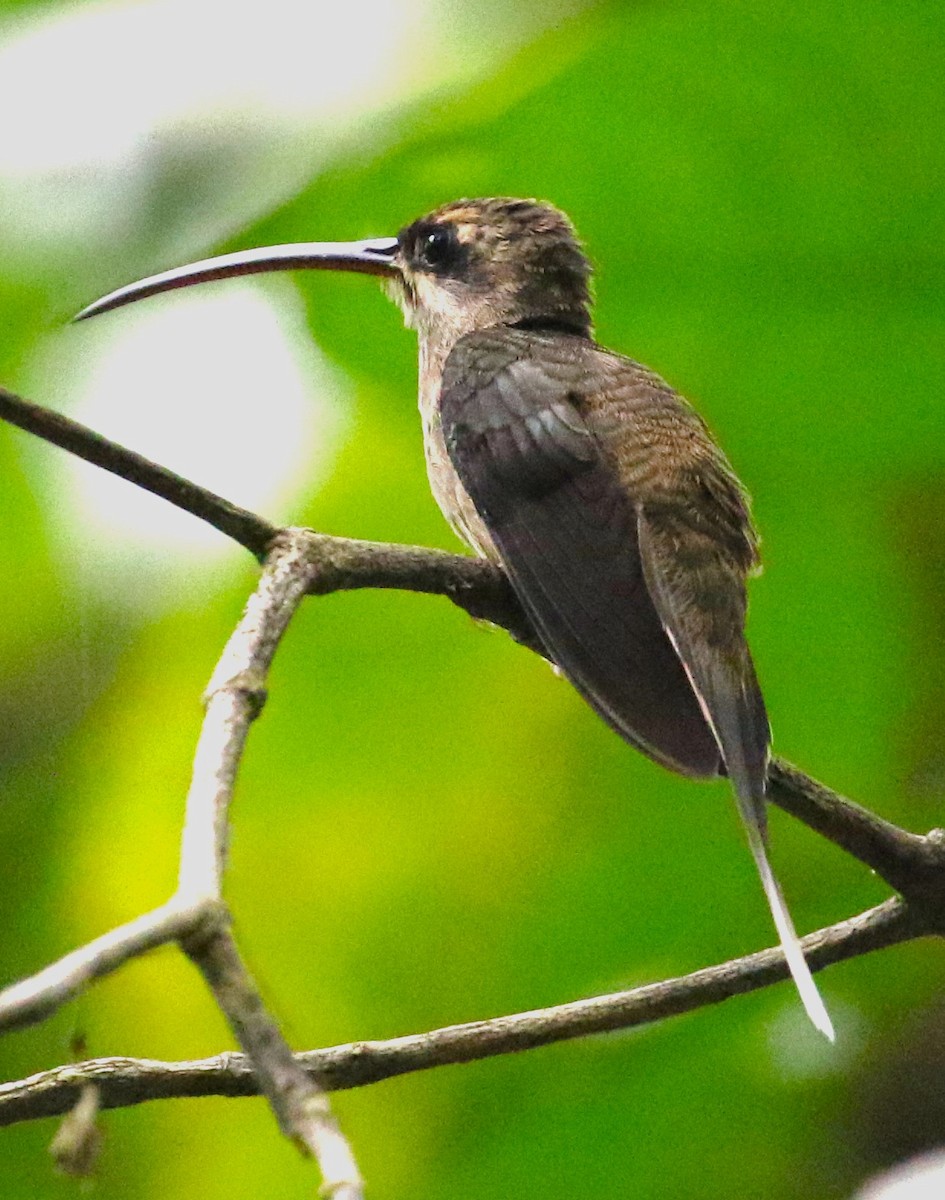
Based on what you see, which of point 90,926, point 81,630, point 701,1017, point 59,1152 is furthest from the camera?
point 81,630

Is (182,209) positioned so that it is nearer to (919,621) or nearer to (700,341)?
(700,341)

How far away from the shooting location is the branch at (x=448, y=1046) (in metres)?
1.69

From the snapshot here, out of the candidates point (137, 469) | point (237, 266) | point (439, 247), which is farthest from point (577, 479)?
point (137, 469)

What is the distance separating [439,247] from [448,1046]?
2.09m

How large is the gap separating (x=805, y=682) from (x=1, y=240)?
1.58m

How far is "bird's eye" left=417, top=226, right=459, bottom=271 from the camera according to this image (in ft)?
11.5

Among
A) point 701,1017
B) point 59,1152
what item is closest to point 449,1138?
point 701,1017

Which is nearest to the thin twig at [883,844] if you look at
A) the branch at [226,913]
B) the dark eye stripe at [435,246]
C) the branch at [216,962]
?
the branch at [226,913]

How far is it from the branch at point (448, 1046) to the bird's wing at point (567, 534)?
269mm

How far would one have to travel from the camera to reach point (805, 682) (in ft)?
9.50

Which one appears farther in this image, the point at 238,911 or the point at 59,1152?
the point at 238,911

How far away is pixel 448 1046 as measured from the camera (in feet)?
5.97

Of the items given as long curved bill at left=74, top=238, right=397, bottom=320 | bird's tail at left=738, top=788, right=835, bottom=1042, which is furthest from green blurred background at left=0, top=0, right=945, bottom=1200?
bird's tail at left=738, top=788, right=835, bottom=1042

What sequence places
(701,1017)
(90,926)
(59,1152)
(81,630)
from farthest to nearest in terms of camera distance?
(81,630)
(90,926)
(701,1017)
(59,1152)
